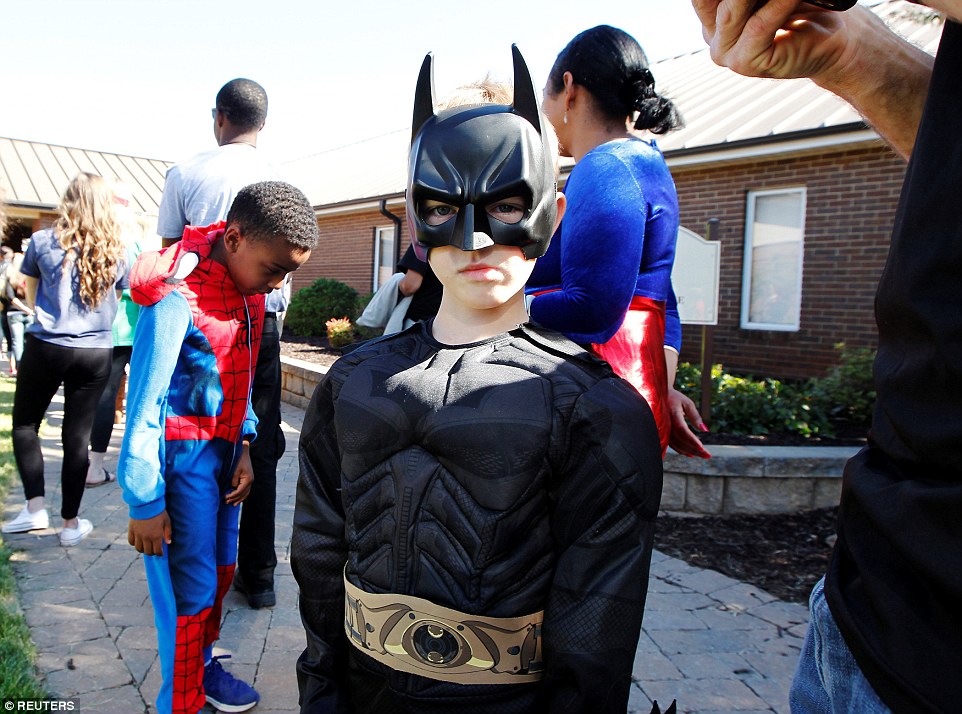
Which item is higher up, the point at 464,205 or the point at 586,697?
the point at 464,205

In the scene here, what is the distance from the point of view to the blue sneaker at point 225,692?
9.52ft

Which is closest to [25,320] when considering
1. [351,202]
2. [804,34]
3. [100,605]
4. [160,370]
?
[351,202]

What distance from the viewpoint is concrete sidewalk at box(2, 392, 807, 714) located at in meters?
3.12

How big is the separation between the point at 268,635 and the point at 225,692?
0.68 metres

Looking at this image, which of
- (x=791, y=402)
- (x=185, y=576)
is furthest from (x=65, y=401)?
(x=791, y=402)

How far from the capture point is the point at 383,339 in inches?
72.5

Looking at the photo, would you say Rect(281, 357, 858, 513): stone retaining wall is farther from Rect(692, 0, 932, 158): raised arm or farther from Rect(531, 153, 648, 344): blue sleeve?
Rect(692, 0, 932, 158): raised arm

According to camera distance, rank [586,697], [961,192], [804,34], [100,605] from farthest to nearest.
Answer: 1. [100,605]
2. [586,697]
3. [804,34]
4. [961,192]

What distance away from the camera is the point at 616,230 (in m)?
1.95

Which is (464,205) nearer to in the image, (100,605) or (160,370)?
(160,370)

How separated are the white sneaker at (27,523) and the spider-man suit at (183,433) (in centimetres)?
Result: 269

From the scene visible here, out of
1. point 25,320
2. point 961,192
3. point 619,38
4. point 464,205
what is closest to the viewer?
point 961,192

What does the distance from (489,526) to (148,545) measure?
4.82 feet

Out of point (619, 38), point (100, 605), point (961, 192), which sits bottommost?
point (100, 605)
